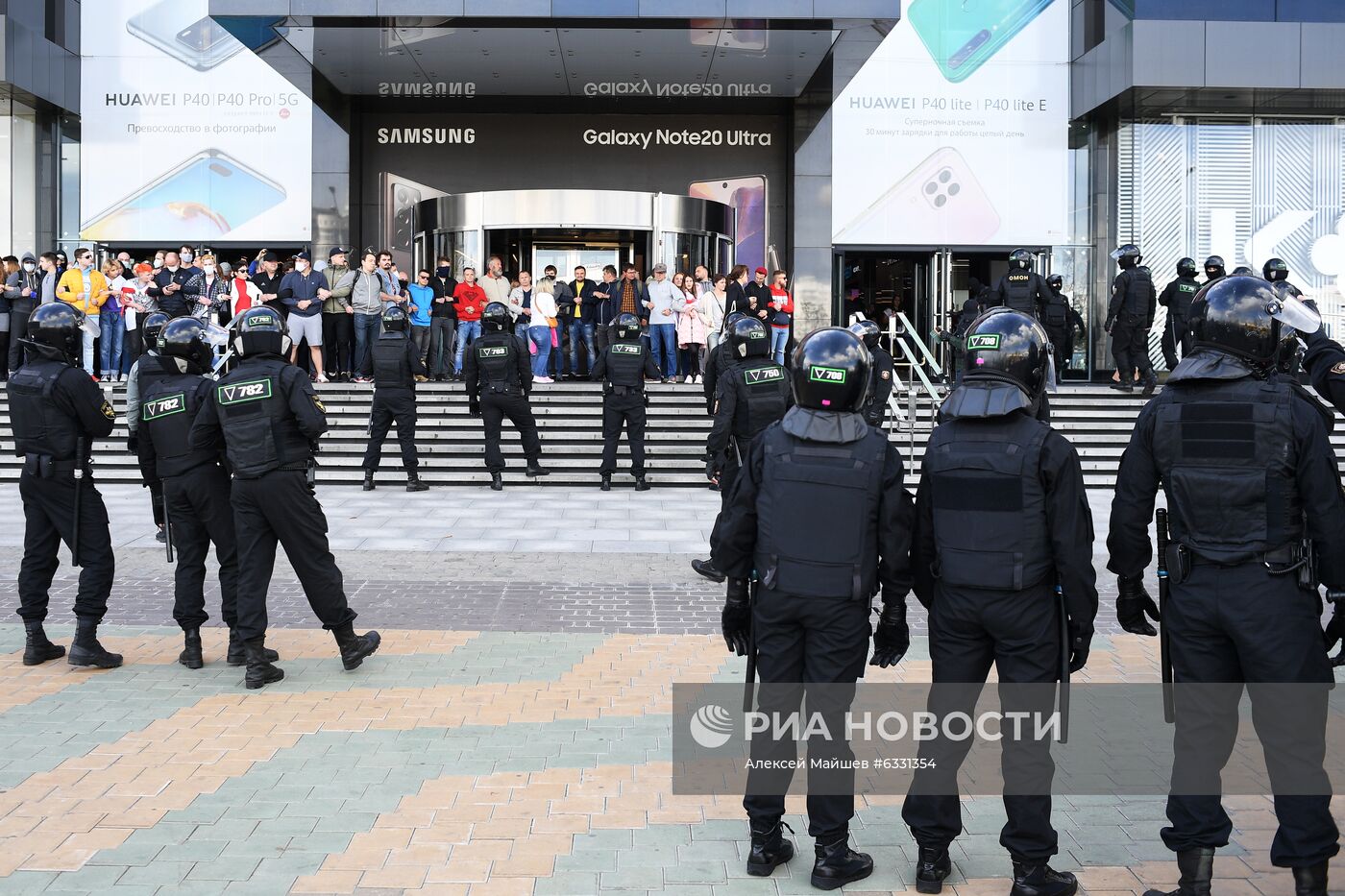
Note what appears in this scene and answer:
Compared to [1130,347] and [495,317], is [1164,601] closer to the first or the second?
[495,317]

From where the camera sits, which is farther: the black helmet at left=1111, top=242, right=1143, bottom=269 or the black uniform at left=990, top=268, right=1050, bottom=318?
the black helmet at left=1111, top=242, right=1143, bottom=269

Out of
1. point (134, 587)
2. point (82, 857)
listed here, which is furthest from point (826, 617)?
point (134, 587)

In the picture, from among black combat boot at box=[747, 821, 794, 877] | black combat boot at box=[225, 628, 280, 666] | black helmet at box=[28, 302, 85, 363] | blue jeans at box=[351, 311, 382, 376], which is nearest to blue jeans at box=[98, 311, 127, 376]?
blue jeans at box=[351, 311, 382, 376]

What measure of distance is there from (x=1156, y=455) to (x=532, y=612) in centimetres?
482

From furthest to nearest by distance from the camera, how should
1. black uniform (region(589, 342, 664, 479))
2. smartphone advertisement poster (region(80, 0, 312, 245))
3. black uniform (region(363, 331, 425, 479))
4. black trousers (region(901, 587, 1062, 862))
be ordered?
smartphone advertisement poster (region(80, 0, 312, 245)) → black uniform (region(589, 342, 664, 479)) → black uniform (region(363, 331, 425, 479)) → black trousers (region(901, 587, 1062, 862))

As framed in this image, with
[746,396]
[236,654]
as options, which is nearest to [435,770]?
[236,654]

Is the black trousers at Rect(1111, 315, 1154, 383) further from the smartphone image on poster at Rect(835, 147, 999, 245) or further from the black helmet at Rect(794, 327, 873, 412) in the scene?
the black helmet at Rect(794, 327, 873, 412)

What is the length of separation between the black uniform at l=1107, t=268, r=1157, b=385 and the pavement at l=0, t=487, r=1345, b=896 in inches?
391

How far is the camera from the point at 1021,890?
148 inches

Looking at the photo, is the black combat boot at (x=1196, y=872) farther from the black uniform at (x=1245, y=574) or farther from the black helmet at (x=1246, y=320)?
the black helmet at (x=1246, y=320)

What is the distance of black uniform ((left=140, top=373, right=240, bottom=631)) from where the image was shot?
6566 mm

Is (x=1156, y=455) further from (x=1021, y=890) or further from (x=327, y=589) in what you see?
(x=327, y=589)

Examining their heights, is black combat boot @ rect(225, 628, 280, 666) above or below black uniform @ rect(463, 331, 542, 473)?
below

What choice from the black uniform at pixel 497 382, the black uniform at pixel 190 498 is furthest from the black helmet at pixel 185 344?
the black uniform at pixel 497 382
